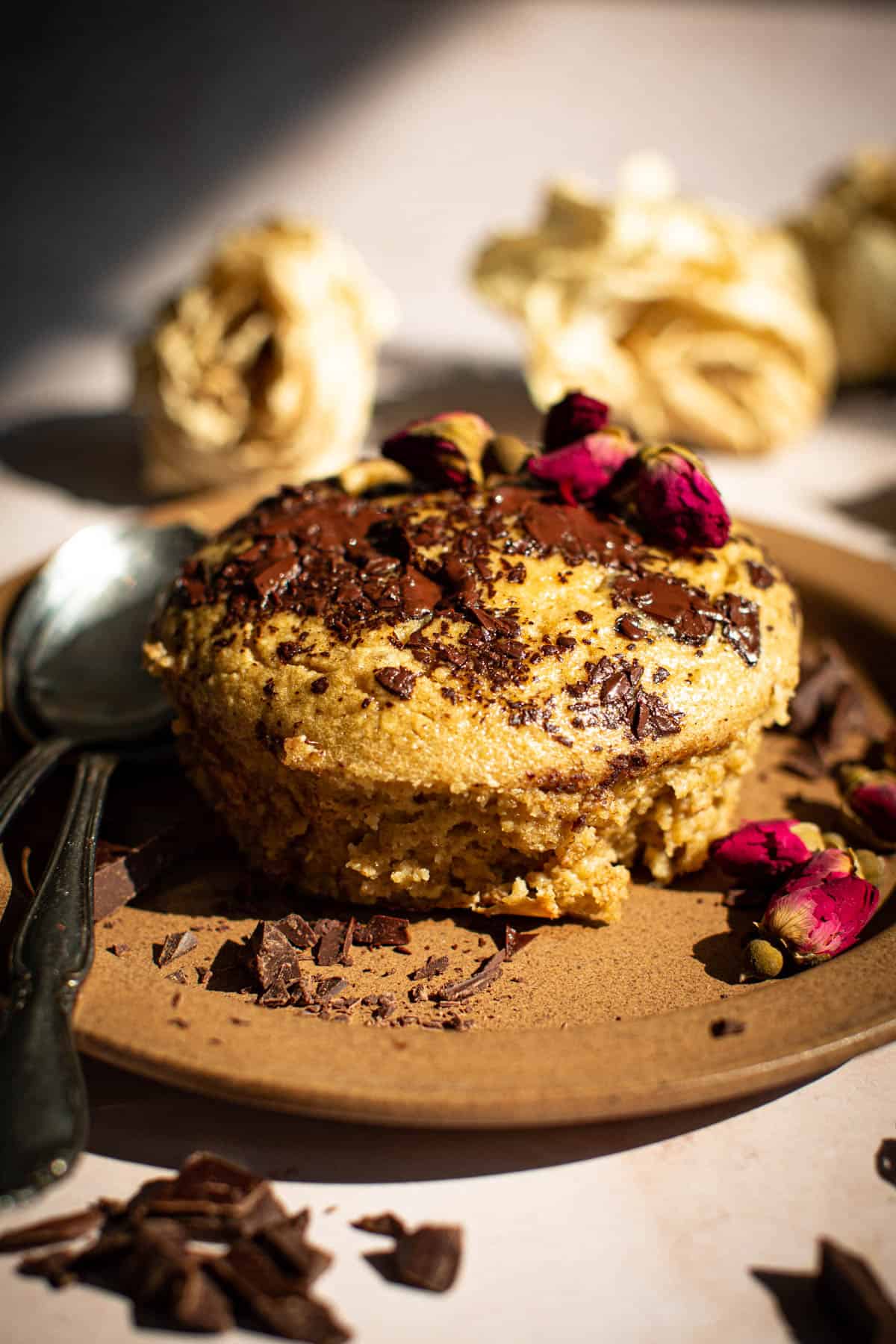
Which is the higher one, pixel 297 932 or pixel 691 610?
pixel 691 610

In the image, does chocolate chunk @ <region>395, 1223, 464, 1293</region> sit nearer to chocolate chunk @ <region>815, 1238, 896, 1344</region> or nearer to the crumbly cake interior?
chocolate chunk @ <region>815, 1238, 896, 1344</region>

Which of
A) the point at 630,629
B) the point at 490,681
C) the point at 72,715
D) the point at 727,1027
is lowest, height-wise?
the point at 72,715

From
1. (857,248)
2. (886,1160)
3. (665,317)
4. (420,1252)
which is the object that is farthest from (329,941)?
(857,248)

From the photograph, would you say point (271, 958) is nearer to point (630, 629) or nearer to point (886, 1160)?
point (630, 629)

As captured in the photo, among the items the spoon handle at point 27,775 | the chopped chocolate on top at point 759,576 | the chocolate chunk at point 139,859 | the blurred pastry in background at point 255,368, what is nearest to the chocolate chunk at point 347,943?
the chocolate chunk at point 139,859

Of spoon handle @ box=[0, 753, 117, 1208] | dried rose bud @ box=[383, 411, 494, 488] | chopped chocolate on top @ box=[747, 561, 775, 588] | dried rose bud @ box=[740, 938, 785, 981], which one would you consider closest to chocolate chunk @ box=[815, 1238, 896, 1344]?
dried rose bud @ box=[740, 938, 785, 981]

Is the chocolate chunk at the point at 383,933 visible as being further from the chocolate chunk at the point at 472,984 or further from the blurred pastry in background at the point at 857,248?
the blurred pastry in background at the point at 857,248
